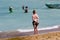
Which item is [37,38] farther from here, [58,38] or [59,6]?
[59,6]

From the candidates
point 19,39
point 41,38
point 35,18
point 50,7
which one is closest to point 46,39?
point 41,38

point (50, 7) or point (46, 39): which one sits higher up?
point (46, 39)

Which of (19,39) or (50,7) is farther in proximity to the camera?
(50,7)

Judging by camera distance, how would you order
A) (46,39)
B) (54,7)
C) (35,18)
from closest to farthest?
(46,39) → (35,18) → (54,7)

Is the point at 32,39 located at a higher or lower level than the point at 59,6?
higher

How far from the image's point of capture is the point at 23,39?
16875mm

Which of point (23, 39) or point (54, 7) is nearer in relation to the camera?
point (23, 39)

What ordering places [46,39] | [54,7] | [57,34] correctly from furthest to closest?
1. [54,7]
2. [57,34]
3. [46,39]

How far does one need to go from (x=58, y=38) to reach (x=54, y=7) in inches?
2804

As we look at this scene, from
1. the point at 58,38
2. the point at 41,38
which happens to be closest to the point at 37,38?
the point at 41,38

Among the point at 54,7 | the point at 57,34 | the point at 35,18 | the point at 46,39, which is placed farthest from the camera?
the point at 54,7

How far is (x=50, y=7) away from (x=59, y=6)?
432 cm

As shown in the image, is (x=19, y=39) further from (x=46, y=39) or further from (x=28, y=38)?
(x=46, y=39)

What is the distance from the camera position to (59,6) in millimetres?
90562
